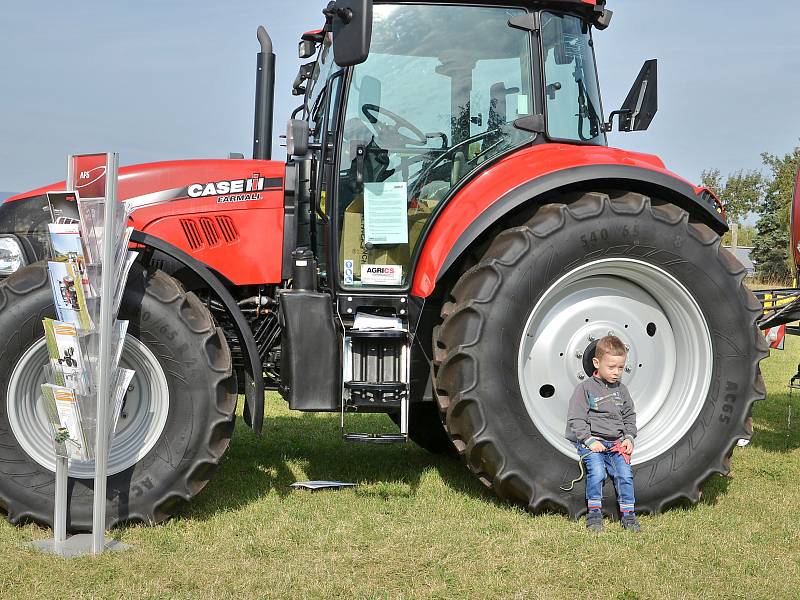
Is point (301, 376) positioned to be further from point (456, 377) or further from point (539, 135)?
point (539, 135)

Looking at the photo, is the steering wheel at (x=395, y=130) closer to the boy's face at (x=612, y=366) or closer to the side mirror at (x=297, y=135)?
the side mirror at (x=297, y=135)

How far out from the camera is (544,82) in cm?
439

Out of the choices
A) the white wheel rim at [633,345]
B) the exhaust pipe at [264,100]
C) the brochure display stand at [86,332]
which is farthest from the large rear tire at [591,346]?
the exhaust pipe at [264,100]

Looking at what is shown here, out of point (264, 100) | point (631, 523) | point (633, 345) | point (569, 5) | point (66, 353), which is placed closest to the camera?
point (66, 353)

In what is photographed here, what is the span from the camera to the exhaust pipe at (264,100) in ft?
17.7

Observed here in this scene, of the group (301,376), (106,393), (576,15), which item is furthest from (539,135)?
(106,393)

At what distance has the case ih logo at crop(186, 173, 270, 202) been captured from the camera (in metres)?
4.54

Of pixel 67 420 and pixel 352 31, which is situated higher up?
pixel 352 31

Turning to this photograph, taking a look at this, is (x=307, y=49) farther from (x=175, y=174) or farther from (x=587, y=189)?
(x=587, y=189)

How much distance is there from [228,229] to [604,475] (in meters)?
2.27

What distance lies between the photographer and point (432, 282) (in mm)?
4129

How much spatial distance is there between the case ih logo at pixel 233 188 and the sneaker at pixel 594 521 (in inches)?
92.0

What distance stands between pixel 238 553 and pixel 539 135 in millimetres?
2488

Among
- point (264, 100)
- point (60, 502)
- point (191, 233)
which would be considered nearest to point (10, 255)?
point (191, 233)
